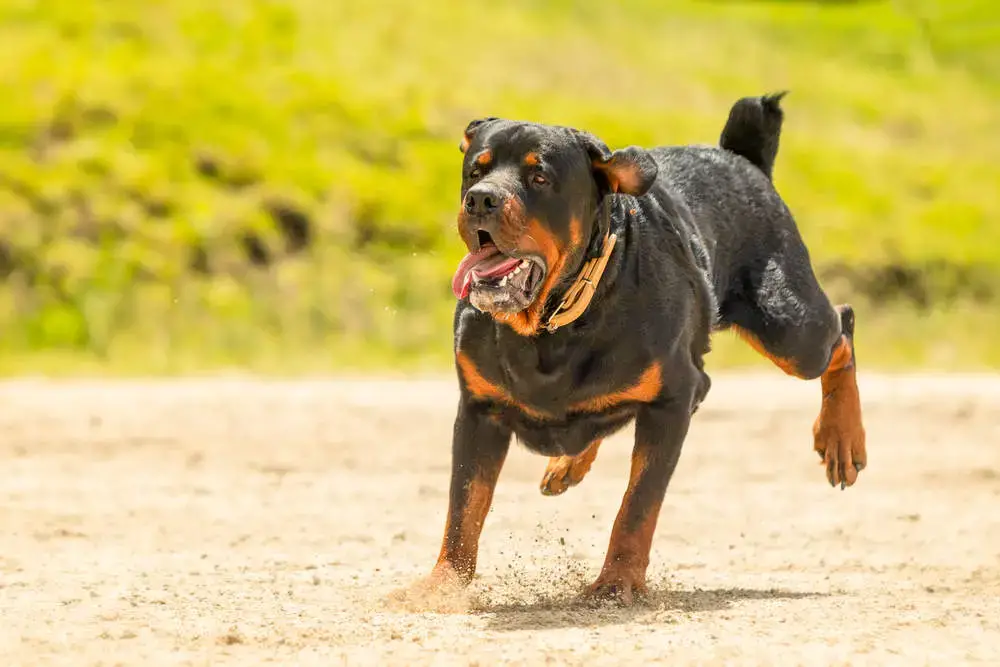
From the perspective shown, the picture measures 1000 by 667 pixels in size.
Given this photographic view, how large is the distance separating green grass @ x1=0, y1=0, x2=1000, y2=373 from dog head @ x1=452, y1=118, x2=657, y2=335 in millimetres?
9058

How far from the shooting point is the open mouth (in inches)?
174

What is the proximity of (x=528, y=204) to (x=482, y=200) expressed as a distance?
0.71ft

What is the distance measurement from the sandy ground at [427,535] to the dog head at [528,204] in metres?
1.02

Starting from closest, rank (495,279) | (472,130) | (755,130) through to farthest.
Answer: (495,279) < (472,130) < (755,130)

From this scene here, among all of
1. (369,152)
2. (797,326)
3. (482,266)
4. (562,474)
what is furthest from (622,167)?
(369,152)

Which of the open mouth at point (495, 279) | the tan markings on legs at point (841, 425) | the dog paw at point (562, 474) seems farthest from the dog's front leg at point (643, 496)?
the tan markings on legs at point (841, 425)

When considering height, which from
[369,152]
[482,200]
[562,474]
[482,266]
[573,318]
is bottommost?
[562,474]

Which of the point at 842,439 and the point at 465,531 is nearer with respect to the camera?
the point at 465,531

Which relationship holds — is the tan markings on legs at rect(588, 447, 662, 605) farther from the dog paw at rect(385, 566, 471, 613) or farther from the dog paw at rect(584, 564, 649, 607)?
the dog paw at rect(385, 566, 471, 613)

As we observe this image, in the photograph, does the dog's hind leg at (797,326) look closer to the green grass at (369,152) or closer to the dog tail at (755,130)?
the dog tail at (755,130)

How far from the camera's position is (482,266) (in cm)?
444

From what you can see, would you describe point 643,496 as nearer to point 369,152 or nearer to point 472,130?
point 472,130

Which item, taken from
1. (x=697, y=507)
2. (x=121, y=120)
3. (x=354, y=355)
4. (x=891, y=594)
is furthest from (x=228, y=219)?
(x=891, y=594)

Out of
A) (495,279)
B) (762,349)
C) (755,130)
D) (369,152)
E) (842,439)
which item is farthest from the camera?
(369,152)
